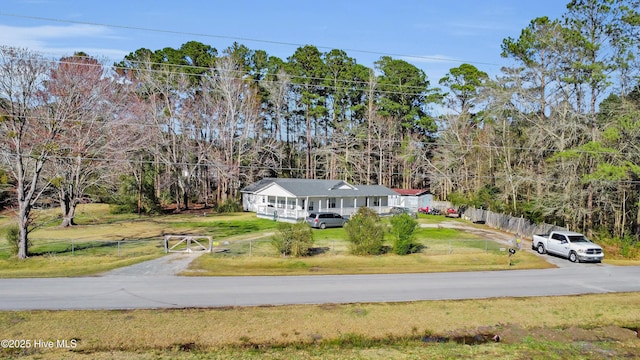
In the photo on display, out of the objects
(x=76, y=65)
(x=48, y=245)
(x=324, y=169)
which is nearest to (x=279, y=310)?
(x=48, y=245)

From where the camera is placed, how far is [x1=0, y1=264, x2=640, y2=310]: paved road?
16375mm

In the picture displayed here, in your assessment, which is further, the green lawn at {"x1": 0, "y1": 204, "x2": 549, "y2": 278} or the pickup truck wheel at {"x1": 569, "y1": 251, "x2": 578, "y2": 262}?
the pickup truck wheel at {"x1": 569, "y1": 251, "x2": 578, "y2": 262}

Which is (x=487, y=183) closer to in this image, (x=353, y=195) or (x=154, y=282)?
(x=353, y=195)

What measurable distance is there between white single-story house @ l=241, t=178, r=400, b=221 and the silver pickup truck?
67.4 feet

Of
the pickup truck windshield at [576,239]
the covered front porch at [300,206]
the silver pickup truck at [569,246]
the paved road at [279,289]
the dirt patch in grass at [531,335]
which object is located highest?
the covered front porch at [300,206]

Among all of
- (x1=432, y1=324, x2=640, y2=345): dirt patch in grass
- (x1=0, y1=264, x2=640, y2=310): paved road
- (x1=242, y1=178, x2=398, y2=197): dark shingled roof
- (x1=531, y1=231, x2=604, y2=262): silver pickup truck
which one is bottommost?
(x1=432, y1=324, x2=640, y2=345): dirt patch in grass

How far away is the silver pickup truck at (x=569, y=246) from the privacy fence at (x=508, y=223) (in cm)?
649

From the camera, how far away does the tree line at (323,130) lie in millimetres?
30734

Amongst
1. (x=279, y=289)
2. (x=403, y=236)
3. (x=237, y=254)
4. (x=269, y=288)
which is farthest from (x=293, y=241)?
(x=279, y=289)

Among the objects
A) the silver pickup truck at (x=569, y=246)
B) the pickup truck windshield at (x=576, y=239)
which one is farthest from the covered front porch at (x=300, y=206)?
the pickup truck windshield at (x=576, y=239)

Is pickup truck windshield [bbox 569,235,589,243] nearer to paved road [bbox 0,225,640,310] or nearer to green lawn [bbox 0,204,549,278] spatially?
green lawn [bbox 0,204,549,278]

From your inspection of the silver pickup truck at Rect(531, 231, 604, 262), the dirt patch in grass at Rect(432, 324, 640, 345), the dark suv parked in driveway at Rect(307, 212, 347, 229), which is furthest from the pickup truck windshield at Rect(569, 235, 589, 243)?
the dark suv parked in driveway at Rect(307, 212, 347, 229)

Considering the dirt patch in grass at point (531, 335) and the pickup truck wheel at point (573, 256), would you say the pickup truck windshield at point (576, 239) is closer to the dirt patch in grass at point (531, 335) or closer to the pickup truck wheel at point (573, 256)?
the pickup truck wheel at point (573, 256)

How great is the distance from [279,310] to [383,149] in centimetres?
5696
